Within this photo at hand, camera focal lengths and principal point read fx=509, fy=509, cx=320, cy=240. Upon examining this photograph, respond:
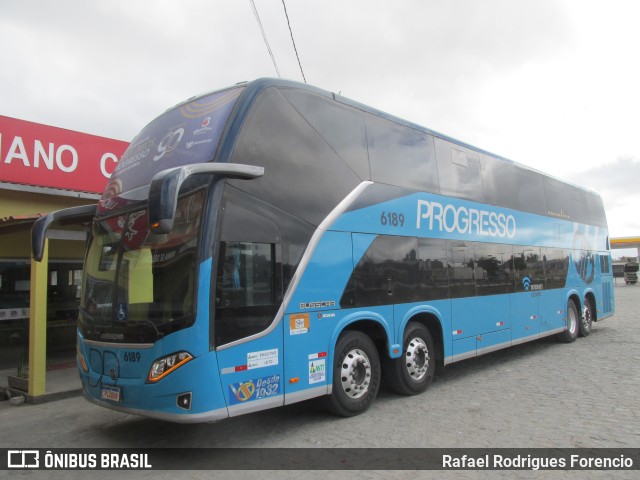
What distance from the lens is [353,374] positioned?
6461mm

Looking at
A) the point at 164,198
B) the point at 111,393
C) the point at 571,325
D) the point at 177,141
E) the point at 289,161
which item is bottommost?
the point at 571,325

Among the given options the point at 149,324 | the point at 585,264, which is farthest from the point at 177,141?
the point at 585,264

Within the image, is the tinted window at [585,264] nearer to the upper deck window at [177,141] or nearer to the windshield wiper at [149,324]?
the upper deck window at [177,141]

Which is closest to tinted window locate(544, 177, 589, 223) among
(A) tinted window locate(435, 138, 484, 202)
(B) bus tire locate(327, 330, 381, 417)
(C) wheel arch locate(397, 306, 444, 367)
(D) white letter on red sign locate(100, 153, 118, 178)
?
(A) tinted window locate(435, 138, 484, 202)

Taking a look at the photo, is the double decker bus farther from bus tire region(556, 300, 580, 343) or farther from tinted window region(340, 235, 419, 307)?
bus tire region(556, 300, 580, 343)

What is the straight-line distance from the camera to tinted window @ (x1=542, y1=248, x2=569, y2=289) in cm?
1156

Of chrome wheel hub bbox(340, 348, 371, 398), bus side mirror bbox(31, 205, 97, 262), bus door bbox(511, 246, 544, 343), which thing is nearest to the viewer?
bus side mirror bbox(31, 205, 97, 262)

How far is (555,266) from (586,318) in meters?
3.07

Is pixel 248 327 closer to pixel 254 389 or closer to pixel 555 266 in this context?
pixel 254 389

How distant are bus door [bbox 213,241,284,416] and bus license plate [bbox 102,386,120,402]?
119 centimetres

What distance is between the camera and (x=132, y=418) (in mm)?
6844

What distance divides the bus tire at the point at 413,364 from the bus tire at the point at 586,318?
25.4 ft

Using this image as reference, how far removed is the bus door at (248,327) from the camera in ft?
16.3

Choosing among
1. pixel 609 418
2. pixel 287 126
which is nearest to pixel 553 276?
pixel 609 418
